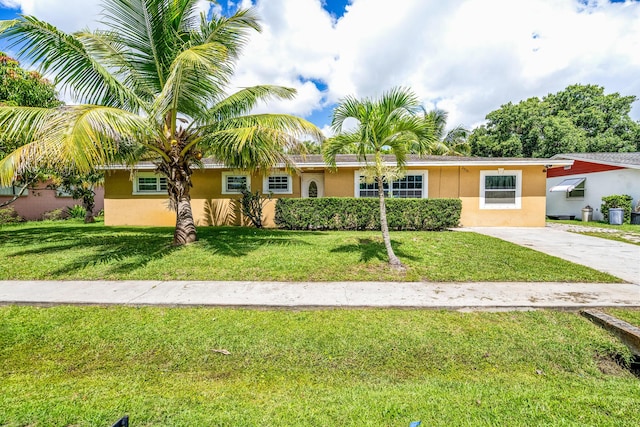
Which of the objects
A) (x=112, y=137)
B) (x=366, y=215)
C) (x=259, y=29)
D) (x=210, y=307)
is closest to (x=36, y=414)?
(x=210, y=307)

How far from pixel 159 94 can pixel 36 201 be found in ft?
55.1

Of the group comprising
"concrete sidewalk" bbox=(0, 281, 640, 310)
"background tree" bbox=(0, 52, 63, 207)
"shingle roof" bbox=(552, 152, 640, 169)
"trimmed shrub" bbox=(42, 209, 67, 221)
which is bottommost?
"concrete sidewalk" bbox=(0, 281, 640, 310)

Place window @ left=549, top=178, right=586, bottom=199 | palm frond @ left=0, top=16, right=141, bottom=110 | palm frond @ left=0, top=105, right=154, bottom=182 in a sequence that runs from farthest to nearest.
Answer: window @ left=549, top=178, right=586, bottom=199 < palm frond @ left=0, top=16, right=141, bottom=110 < palm frond @ left=0, top=105, right=154, bottom=182

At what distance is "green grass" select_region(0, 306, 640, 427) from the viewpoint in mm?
2135

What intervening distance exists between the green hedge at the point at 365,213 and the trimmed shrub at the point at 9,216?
15.5 m

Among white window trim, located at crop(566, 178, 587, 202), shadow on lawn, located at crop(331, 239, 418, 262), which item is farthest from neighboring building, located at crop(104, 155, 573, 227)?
white window trim, located at crop(566, 178, 587, 202)

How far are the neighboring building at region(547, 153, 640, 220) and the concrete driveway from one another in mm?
7354

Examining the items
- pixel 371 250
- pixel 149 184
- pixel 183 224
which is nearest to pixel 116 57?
pixel 183 224

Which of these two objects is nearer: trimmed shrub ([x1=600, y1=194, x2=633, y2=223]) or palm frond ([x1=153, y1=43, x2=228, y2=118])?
palm frond ([x1=153, y1=43, x2=228, y2=118])

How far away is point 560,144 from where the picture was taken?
83.0 ft

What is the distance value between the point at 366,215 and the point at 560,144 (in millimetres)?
25039

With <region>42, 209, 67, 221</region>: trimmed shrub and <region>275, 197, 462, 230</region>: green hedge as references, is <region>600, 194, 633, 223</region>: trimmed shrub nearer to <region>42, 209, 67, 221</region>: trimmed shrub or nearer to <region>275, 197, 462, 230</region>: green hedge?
<region>275, 197, 462, 230</region>: green hedge

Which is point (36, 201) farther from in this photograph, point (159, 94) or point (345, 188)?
point (345, 188)

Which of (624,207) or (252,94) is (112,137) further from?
(624,207)
